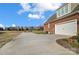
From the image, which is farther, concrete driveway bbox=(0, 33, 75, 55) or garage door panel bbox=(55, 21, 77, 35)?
garage door panel bbox=(55, 21, 77, 35)

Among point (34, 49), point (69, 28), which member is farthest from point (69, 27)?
point (34, 49)

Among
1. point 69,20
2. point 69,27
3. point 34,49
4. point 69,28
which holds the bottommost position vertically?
point 34,49

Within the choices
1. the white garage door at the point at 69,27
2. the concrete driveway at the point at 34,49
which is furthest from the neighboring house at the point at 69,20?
the concrete driveway at the point at 34,49

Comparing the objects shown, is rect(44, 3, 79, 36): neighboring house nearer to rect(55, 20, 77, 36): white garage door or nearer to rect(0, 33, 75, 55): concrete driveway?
rect(55, 20, 77, 36): white garage door

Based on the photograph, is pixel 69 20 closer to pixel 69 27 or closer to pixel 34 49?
pixel 69 27

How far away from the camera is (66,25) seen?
2203 centimetres

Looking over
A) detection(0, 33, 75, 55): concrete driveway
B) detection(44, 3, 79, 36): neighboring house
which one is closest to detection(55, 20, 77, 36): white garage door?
detection(44, 3, 79, 36): neighboring house

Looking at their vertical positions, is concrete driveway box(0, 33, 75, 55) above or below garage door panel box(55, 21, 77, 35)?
below

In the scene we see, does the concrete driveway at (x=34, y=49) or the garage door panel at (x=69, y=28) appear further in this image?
the garage door panel at (x=69, y=28)

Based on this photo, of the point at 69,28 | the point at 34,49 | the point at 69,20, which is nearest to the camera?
the point at 34,49

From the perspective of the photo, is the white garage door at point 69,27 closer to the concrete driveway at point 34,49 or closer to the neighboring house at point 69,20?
the neighboring house at point 69,20

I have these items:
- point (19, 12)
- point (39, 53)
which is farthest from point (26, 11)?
point (39, 53)
